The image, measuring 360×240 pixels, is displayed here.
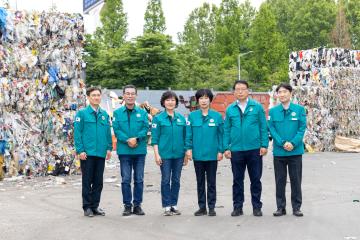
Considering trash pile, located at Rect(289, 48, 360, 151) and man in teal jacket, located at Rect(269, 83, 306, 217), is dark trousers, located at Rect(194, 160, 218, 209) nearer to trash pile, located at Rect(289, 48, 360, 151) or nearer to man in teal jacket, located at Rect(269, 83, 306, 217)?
man in teal jacket, located at Rect(269, 83, 306, 217)

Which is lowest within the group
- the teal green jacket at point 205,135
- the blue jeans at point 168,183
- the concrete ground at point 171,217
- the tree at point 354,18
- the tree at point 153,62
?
the concrete ground at point 171,217

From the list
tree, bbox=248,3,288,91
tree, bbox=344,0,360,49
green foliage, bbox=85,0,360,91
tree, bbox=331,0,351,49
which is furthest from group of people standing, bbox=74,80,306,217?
tree, bbox=344,0,360,49

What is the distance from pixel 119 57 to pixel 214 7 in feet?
79.1

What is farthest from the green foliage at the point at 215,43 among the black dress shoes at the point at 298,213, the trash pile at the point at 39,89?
the black dress shoes at the point at 298,213

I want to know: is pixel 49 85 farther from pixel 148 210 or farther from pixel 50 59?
pixel 148 210

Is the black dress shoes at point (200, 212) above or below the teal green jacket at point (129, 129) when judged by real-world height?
below

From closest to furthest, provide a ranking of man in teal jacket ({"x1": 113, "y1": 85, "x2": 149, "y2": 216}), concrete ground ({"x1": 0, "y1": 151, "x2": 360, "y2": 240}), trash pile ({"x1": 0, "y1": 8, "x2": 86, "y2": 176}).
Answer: concrete ground ({"x1": 0, "y1": 151, "x2": 360, "y2": 240}), man in teal jacket ({"x1": 113, "y1": 85, "x2": 149, "y2": 216}), trash pile ({"x1": 0, "y1": 8, "x2": 86, "y2": 176})

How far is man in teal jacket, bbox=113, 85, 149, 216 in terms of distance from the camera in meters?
8.55

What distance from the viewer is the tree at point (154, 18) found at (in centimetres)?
5191

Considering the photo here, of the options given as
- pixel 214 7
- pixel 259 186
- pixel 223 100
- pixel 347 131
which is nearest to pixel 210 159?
pixel 259 186

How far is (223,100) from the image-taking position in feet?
107

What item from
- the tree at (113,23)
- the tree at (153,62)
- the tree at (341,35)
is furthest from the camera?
the tree at (341,35)

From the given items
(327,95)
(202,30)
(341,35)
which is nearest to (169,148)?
(327,95)

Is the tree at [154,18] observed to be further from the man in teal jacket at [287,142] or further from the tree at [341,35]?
the man in teal jacket at [287,142]
